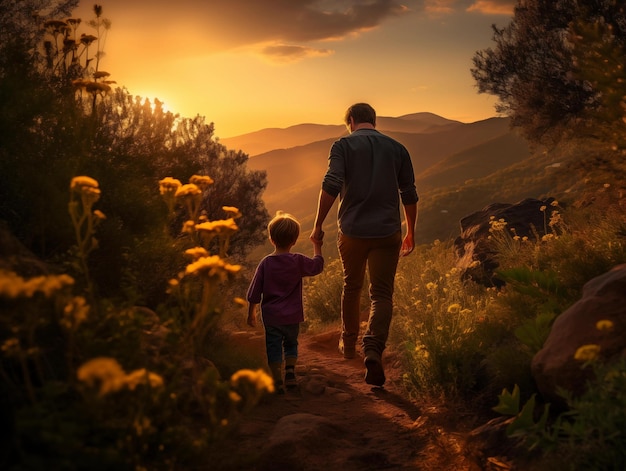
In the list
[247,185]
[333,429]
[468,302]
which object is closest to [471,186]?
[247,185]

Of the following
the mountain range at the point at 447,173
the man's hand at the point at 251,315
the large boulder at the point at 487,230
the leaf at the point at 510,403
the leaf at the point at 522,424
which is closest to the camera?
the leaf at the point at 522,424

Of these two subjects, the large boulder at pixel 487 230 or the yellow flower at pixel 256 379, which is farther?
the large boulder at pixel 487 230

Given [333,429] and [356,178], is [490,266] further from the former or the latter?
[333,429]

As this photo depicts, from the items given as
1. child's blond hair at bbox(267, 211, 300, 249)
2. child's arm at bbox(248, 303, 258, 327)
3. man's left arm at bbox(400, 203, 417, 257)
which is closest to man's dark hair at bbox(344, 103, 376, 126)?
man's left arm at bbox(400, 203, 417, 257)

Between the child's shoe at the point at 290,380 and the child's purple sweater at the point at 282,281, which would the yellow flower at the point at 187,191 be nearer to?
the child's purple sweater at the point at 282,281

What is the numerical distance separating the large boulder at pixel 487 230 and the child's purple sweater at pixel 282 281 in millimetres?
3771

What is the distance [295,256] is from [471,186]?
4263 centimetres

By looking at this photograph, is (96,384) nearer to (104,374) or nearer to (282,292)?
(104,374)

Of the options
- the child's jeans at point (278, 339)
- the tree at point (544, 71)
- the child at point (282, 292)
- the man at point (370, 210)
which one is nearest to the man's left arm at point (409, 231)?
the man at point (370, 210)

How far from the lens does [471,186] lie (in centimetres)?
4616

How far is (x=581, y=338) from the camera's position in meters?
3.68

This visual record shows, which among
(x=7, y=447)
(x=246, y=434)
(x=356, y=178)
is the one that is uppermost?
(x=356, y=178)

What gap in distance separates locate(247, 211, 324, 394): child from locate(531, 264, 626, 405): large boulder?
2115 millimetres

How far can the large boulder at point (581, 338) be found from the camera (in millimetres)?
3572
